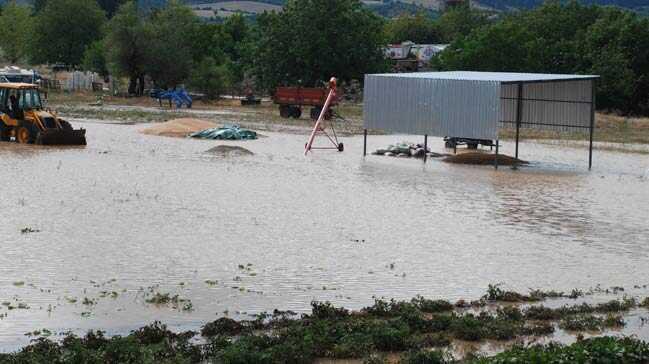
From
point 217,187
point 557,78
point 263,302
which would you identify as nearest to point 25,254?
point 263,302

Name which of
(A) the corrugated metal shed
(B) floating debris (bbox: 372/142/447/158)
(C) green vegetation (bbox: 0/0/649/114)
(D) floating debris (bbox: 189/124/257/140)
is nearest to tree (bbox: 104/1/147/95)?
(C) green vegetation (bbox: 0/0/649/114)

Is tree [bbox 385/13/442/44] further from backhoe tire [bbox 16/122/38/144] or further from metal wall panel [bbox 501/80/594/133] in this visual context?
backhoe tire [bbox 16/122/38/144]

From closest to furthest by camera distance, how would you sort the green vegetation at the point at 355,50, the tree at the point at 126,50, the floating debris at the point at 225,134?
the floating debris at the point at 225,134
the green vegetation at the point at 355,50
the tree at the point at 126,50

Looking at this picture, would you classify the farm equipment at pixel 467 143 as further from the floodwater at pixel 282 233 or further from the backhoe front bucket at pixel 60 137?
the backhoe front bucket at pixel 60 137

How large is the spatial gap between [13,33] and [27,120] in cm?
7245

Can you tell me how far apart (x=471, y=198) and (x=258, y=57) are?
4177 centimetres

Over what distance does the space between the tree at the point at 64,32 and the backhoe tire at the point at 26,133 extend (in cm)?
5145

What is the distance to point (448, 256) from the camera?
20453mm

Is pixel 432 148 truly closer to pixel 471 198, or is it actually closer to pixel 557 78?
pixel 557 78

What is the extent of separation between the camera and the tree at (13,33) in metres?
107

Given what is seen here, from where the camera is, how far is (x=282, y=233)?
73.4 feet

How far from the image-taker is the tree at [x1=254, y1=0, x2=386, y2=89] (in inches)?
2628

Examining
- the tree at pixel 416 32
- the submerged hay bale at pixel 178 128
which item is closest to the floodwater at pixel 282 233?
the submerged hay bale at pixel 178 128

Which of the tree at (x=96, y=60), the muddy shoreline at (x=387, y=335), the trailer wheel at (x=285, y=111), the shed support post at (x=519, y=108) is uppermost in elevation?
the tree at (x=96, y=60)
